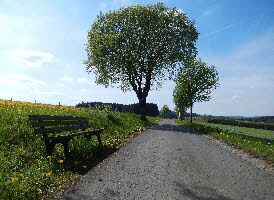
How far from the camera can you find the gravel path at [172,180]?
15.6 feet

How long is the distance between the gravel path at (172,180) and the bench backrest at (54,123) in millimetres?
1835

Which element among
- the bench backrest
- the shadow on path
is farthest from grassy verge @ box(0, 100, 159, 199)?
the shadow on path

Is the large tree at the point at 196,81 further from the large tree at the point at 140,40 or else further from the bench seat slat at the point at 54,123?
the bench seat slat at the point at 54,123

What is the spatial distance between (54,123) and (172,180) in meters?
4.14

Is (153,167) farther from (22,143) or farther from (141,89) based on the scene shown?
(141,89)

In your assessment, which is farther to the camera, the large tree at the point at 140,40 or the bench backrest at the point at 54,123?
the large tree at the point at 140,40

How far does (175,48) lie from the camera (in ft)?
94.2

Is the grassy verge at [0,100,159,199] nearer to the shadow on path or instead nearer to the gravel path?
the gravel path

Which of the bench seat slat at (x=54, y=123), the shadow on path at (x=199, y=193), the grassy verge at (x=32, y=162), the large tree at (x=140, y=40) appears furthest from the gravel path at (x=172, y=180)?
the large tree at (x=140, y=40)

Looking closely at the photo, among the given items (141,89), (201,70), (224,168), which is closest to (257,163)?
(224,168)

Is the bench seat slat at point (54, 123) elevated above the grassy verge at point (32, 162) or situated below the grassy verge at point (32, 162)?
above

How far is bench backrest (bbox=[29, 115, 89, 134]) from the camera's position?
6.57m

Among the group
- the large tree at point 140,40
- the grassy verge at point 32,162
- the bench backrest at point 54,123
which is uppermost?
the large tree at point 140,40

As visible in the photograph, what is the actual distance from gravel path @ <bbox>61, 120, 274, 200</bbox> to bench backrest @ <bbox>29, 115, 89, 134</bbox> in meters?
1.84
